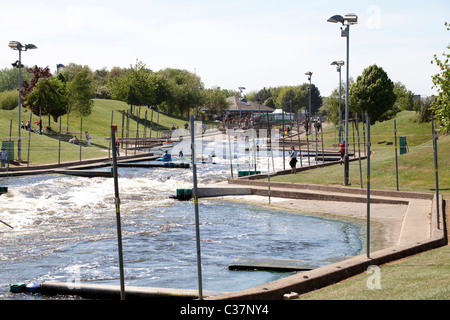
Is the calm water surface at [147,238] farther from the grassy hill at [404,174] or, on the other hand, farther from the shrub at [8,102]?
the shrub at [8,102]

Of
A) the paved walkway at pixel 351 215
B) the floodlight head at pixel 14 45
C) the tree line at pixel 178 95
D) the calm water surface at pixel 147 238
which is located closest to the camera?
the paved walkway at pixel 351 215

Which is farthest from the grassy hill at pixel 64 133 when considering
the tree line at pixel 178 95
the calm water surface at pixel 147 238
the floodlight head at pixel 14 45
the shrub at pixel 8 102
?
the calm water surface at pixel 147 238

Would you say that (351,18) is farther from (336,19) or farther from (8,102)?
(8,102)

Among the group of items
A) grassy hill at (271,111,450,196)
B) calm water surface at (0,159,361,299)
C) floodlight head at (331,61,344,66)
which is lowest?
calm water surface at (0,159,361,299)

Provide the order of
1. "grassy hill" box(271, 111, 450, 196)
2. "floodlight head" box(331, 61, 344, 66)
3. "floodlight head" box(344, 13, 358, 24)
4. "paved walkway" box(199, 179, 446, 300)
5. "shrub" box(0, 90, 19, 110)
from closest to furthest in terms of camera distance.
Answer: "paved walkway" box(199, 179, 446, 300) < "floodlight head" box(344, 13, 358, 24) < "grassy hill" box(271, 111, 450, 196) < "floodlight head" box(331, 61, 344, 66) < "shrub" box(0, 90, 19, 110)

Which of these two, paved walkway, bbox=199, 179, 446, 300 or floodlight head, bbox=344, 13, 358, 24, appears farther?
floodlight head, bbox=344, 13, 358, 24

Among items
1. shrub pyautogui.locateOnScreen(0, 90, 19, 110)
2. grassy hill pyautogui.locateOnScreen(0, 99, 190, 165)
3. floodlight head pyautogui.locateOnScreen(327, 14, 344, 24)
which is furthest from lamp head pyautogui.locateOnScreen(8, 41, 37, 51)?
shrub pyautogui.locateOnScreen(0, 90, 19, 110)

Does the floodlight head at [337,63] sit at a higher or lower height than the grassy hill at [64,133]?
higher

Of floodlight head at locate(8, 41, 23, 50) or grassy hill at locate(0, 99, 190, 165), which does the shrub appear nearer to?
grassy hill at locate(0, 99, 190, 165)

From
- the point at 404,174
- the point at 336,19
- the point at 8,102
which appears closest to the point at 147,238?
the point at 336,19

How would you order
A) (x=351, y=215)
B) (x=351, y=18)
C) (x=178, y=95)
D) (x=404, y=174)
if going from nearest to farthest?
(x=351, y=215) → (x=351, y=18) → (x=404, y=174) → (x=178, y=95)

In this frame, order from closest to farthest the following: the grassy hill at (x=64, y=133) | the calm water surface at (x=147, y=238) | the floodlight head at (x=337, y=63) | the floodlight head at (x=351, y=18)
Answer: the calm water surface at (x=147, y=238) < the floodlight head at (x=351, y=18) < the grassy hill at (x=64, y=133) < the floodlight head at (x=337, y=63)

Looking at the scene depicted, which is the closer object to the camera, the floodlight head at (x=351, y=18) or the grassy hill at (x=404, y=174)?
the floodlight head at (x=351, y=18)

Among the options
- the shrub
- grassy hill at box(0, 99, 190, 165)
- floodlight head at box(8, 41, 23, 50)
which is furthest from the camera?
the shrub
